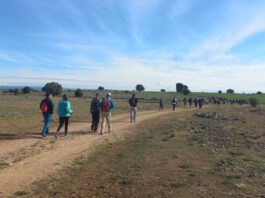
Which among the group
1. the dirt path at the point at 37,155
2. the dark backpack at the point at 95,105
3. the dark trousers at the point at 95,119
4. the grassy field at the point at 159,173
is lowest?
the grassy field at the point at 159,173

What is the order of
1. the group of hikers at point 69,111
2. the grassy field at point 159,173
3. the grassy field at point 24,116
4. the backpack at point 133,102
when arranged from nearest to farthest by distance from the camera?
1. the grassy field at point 159,173
2. the group of hikers at point 69,111
3. the grassy field at point 24,116
4. the backpack at point 133,102

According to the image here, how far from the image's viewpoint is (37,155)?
9562mm

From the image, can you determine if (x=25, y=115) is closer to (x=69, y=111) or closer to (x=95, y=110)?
(x=95, y=110)

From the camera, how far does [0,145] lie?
36.8 feet

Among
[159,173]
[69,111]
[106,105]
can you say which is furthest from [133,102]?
[159,173]

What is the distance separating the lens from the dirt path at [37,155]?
23.5 feet

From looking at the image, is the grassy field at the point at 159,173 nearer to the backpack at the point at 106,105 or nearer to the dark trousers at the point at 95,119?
the backpack at the point at 106,105

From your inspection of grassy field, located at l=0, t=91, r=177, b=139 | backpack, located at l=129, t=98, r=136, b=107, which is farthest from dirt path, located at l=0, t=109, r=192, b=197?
backpack, located at l=129, t=98, r=136, b=107

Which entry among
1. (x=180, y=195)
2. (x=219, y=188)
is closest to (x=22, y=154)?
(x=180, y=195)

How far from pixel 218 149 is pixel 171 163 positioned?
3.83 metres

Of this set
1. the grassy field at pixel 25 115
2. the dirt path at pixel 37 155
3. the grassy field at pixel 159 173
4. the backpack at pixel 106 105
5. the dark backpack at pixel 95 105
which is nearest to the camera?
the grassy field at pixel 159 173

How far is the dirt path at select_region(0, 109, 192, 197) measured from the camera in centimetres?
717

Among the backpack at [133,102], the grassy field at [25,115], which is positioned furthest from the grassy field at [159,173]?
the backpack at [133,102]

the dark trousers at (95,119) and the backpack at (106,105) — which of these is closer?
the backpack at (106,105)
